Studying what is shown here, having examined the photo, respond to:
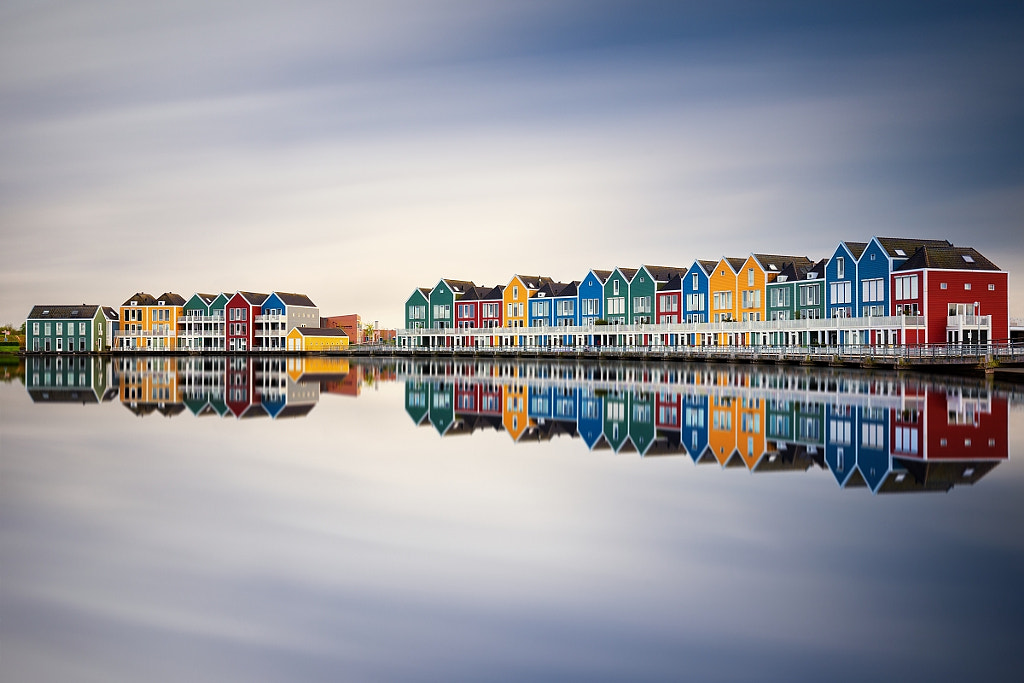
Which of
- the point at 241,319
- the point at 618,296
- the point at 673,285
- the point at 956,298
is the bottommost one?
the point at 956,298

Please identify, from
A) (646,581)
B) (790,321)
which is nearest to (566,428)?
(646,581)

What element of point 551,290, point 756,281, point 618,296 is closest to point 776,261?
point 756,281

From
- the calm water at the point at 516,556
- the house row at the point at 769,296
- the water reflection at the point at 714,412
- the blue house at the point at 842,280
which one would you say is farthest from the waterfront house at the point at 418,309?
the calm water at the point at 516,556

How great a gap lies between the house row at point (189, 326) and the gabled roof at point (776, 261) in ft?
182

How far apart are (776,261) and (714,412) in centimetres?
4709

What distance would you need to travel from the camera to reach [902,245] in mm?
55250

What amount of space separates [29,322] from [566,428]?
106469 millimetres

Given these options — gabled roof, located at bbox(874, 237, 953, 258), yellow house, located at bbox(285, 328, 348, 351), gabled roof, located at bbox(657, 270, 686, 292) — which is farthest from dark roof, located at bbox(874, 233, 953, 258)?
yellow house, located at bbox(285, 328, 348, 351)

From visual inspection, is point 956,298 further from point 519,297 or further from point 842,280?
point 519,297

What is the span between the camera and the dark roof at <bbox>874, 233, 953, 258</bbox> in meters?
54.3

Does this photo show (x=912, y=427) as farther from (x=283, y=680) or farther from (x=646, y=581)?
(x=283, y=680)

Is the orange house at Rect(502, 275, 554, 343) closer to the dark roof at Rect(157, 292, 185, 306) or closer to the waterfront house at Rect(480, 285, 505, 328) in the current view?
the waterfront house at Rect(480, 285, 505, 328)

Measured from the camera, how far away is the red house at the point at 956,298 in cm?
5094

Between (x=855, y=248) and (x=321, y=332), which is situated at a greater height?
(x=855, y=248)
